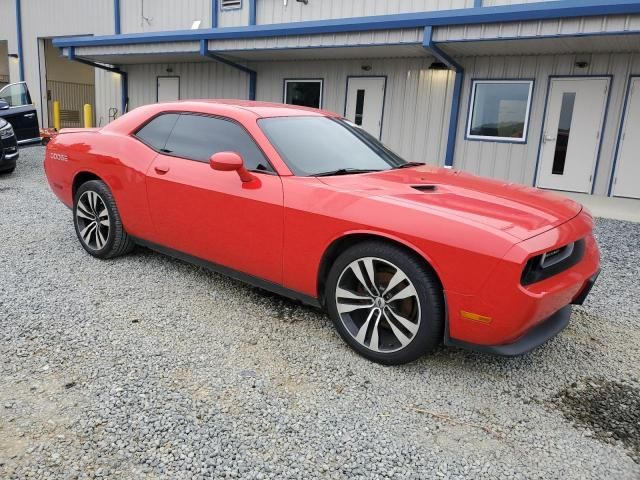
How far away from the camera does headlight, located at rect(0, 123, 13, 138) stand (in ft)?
31.1

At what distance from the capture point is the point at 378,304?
3064 mm

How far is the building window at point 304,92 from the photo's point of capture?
41.0 ft

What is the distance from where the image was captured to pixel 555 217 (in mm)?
3014

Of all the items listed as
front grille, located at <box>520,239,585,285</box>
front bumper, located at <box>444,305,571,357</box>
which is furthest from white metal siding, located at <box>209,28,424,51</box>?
front bumper, located at <box>444,305,571,357</box>

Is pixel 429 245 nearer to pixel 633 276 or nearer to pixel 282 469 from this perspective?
pixel 282 469

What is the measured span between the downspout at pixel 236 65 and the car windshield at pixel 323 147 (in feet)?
28.2

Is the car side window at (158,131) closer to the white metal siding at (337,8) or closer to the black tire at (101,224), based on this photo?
the black tire at (101,224)

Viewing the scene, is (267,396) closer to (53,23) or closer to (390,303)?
(390,303)

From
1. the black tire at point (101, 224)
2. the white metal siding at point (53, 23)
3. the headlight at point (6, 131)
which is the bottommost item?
the black tire at point (101, 224)

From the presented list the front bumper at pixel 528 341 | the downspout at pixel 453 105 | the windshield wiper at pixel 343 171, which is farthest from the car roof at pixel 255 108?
the downspout at pixel 453 105

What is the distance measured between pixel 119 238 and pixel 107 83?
14.9m

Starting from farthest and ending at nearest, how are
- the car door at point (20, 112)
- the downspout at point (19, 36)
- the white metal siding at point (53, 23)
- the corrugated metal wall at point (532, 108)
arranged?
1. the downspout at point (19, 36)
2. the white metal siding at point (53, 23)
3. the car door at point (20, 112)
4. the corrugated metal wall at point (532, 108)

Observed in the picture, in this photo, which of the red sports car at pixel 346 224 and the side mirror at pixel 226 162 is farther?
the side mirror at pixel 226 162

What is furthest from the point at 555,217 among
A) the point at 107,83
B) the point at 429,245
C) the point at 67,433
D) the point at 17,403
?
the point at 107,83
